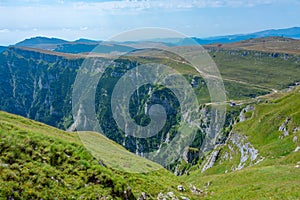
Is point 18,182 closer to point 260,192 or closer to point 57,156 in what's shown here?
point 57,156

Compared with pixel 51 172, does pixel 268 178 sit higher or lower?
lower

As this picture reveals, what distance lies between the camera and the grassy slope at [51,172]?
1866cm

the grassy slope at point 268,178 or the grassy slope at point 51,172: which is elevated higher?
the grassy slope at point 51,172

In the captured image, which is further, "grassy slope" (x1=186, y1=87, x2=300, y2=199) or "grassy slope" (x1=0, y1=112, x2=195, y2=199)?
"grassy slope" (x1=186, y1=87, x2=300, y2=199)

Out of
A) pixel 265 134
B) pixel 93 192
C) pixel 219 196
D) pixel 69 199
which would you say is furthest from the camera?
pixel 265 134

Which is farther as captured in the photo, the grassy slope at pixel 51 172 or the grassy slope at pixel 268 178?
the grassy slope at pixel 268 178

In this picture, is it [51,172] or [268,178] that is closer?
[51,172]

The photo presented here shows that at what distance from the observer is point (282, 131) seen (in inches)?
3113

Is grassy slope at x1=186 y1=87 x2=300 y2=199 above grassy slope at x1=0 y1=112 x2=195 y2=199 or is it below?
below

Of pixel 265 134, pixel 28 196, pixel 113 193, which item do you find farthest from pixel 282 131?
pixel 28 196

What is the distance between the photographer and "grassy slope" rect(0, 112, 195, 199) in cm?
1866

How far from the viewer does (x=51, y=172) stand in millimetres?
20578

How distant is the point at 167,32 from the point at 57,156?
18.2 meters

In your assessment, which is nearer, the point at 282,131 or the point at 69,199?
the point at 69,199
